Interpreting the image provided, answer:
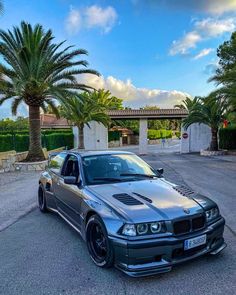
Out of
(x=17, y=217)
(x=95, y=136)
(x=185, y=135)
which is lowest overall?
(x=17, y=217)

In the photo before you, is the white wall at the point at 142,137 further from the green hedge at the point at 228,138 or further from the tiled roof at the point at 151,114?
the green hedge at the point at 228,138

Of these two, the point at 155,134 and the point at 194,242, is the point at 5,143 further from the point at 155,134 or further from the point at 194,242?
the point at 155,134

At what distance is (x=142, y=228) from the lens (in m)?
3.68

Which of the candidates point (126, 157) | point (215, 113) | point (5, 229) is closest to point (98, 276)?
point (126, 157)

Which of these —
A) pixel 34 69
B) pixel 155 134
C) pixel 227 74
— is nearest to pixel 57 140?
pixel 34 69

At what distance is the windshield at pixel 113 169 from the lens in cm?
510

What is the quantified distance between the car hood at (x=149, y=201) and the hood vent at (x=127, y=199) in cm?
4

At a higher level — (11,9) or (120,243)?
(11,9)

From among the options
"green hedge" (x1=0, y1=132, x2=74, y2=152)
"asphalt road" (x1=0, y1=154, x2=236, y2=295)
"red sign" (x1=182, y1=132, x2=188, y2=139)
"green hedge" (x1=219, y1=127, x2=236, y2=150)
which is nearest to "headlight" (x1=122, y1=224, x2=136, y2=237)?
"asphalt road" (x1=0, y1=154, x2=236, y2=295)

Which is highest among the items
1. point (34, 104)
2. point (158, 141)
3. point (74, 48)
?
point (74, 48)

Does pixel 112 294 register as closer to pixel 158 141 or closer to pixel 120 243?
Result: pixel 120 243

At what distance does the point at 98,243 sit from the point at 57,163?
2.88 meters

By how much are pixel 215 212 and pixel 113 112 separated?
101ft

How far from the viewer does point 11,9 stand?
39.3 ft
